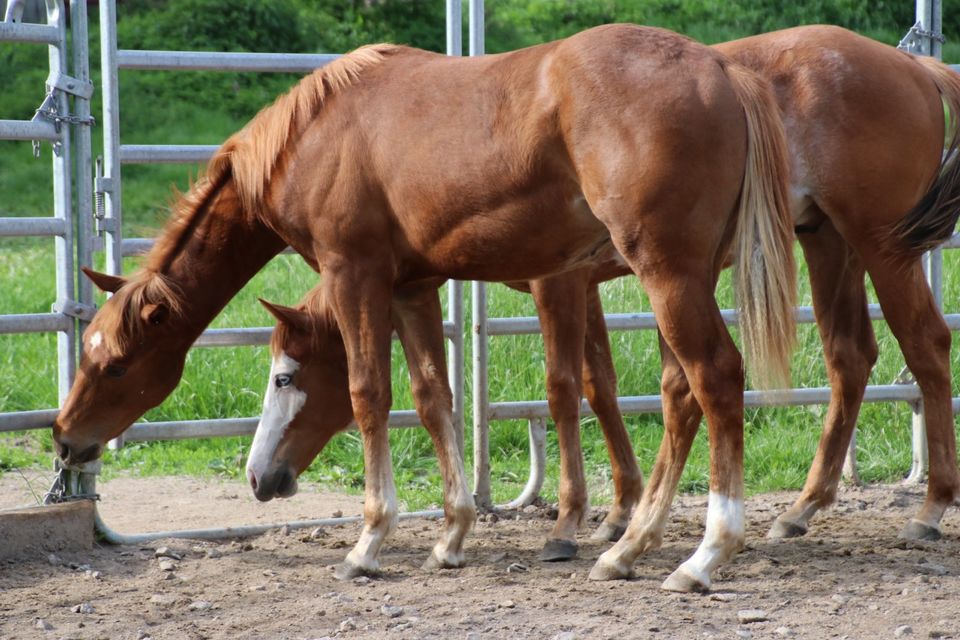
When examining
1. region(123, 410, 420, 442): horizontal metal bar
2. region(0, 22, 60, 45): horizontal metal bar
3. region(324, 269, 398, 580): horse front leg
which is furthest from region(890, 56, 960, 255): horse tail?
region(0, 22, 60, 45): horizontal metal bar

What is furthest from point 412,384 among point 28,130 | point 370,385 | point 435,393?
point 28,130

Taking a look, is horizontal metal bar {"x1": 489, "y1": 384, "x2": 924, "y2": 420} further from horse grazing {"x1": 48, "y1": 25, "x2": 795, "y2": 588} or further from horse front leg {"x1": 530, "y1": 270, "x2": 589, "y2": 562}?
horse grazing {"x1": 48, "y1": 25, "x2": 795, "y2": 588}

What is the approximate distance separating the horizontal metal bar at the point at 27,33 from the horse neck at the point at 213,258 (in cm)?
89

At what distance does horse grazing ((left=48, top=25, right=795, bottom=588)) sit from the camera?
3.55 m

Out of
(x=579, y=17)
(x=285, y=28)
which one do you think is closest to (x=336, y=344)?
(x=285, y=28)

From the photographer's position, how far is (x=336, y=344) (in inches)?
178

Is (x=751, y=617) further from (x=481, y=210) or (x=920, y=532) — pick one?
(x=481, y=210)

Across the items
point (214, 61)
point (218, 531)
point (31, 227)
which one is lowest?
point (218, 531)

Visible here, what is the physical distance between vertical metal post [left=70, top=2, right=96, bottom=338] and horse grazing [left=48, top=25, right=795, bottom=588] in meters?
0.27

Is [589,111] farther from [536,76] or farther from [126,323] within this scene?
[126,323]

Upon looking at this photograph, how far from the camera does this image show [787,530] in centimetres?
460

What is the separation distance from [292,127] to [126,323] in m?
0.95

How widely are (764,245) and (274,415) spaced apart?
193 centimetres

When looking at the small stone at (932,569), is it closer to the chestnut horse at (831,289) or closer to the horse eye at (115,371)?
the chestnut horse at (831,289)
